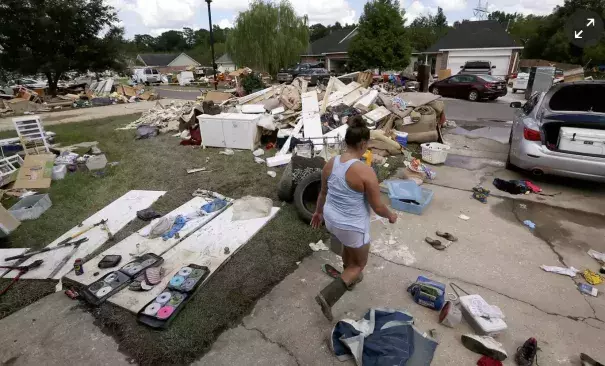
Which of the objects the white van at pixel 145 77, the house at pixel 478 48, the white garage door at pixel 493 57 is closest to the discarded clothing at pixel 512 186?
the house at pixel 478 48

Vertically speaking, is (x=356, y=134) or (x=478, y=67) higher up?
(x=478, y=67)

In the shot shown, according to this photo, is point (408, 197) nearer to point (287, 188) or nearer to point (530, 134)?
point (287, 188)

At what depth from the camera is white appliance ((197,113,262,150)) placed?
273 inches

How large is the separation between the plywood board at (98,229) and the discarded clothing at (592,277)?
5.07 metres

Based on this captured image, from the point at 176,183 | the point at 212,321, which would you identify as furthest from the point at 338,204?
the point at 176,183

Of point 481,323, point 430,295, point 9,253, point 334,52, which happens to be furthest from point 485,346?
point 334,52

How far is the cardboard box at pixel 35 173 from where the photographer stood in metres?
5.32

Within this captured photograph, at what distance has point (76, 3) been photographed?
1886 centimetres

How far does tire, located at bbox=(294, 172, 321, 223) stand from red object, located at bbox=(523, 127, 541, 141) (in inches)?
128

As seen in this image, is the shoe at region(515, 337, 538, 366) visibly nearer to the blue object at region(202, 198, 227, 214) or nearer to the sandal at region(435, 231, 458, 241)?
the sandal at region(435, 231, 458, 241)

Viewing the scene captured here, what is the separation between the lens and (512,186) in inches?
186

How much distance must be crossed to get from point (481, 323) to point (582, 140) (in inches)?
139

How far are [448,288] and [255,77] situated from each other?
45.4 feet

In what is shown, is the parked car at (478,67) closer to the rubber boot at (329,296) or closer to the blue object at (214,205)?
the blue object at (214,205)
